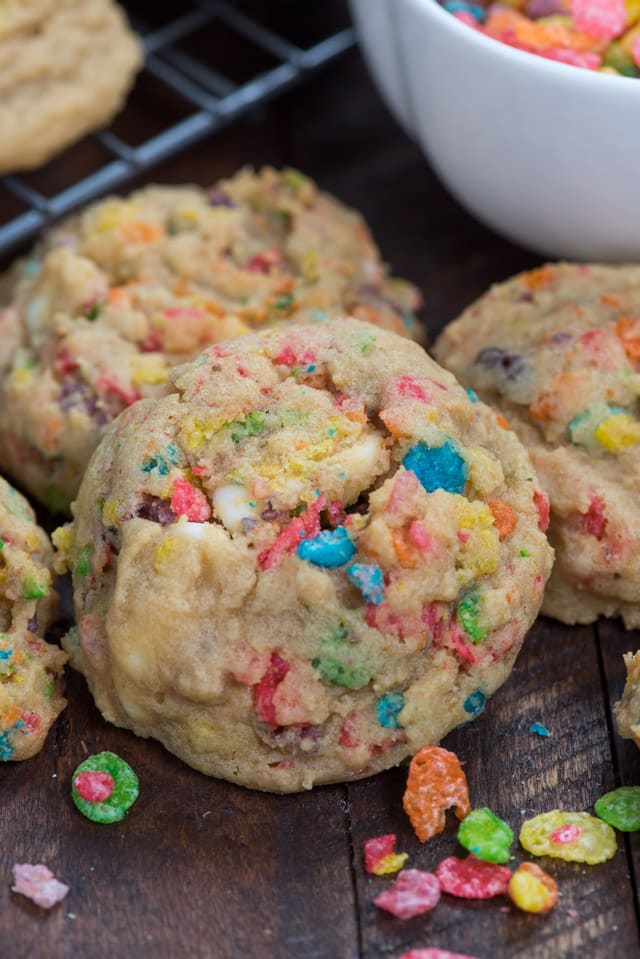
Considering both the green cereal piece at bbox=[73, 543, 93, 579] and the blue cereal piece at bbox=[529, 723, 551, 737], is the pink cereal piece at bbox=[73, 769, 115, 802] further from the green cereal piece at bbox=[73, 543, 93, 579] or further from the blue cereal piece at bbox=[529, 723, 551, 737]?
the blue cereal piece at bbox=[529, 723, 551, 737]

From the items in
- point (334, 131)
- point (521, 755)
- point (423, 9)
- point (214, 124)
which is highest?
point (423, 9)

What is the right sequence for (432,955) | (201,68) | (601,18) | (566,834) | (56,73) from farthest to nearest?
1. (201,68)
2. (56,73)
3. (601,18)
4. (566,834)
5. (432,955)

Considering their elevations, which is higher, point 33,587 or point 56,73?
point 56,73

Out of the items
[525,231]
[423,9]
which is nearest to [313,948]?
[525,231]

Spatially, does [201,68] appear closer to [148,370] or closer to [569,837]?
[148,370]

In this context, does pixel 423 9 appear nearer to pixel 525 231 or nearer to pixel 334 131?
pixel 525 231

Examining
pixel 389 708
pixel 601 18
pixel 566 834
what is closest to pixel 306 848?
pixel 389 708
